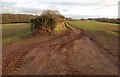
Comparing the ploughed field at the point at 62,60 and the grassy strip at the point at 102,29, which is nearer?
the ploughed field at the point at 62,60

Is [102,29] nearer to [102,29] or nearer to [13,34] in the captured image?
[102,29]

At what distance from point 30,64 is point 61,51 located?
3191 millimetres

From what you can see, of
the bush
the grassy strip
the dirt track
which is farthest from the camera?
the bush

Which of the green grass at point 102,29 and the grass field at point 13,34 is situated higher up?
the green grass at point 102,29

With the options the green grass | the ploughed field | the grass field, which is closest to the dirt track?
the ploughed field

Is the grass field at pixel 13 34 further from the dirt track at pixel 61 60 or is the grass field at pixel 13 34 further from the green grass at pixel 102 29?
the green grass at pixel 102 29

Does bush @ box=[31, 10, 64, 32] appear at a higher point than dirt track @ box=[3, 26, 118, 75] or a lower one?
higher

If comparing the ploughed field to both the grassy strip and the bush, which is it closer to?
the bush

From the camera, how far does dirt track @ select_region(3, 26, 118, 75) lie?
39.4 feet

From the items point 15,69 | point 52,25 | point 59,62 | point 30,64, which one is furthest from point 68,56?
point 52,25

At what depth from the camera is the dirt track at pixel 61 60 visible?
473 inches

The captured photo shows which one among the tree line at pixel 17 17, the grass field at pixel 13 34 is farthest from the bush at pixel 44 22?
the tree line at pixel 17 17

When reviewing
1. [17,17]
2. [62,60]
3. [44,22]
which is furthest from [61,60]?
[17,17]

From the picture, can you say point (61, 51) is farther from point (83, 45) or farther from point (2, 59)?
point (2, 59)
